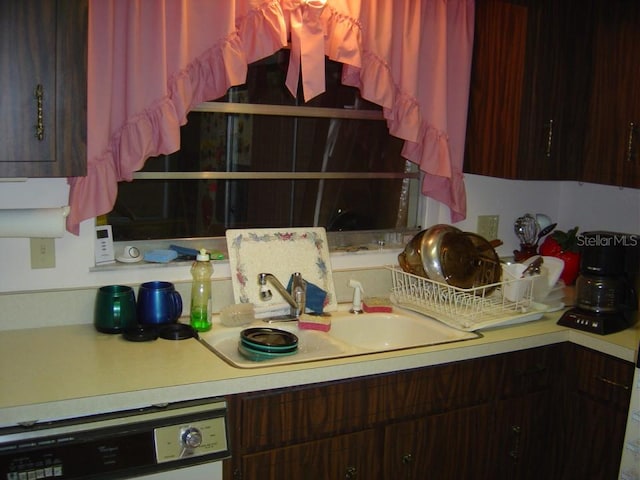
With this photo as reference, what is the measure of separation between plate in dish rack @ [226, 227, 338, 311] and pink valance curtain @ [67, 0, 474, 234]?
460 mm

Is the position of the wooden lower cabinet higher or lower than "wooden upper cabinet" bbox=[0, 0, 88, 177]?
lower

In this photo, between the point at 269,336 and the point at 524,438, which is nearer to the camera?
the point at 269,336

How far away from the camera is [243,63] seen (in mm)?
2424

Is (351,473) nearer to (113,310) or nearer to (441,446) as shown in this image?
(441,446)

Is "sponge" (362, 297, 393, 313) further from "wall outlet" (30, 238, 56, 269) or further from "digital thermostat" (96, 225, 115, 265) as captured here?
"wall outlet" (30, 238, 56, 269)

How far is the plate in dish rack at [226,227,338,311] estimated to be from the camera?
8.48 ft

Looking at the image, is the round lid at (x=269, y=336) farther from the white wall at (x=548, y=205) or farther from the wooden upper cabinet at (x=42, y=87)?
the white wall at (x=548, y=205)

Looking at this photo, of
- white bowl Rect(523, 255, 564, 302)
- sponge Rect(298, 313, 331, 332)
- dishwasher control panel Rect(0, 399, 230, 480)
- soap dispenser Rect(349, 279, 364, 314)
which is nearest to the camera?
dishwasher control panel Rect(0, 399, 230, 480)

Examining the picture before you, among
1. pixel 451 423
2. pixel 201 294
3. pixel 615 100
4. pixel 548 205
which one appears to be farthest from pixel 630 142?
pixel 201 294

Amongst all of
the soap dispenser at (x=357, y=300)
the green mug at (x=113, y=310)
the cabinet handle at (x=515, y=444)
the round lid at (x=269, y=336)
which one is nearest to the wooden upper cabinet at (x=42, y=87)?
the green mug at (x=113, y=310)

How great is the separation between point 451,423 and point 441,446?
81 millimetres

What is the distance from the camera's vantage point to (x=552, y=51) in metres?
2.80

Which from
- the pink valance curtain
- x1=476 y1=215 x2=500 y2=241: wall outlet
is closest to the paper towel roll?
the pink valance curtain

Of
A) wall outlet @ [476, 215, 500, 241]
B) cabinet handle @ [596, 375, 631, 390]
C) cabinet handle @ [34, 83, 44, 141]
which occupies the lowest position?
cabinet handle @ [596, 375, 631, 390]
